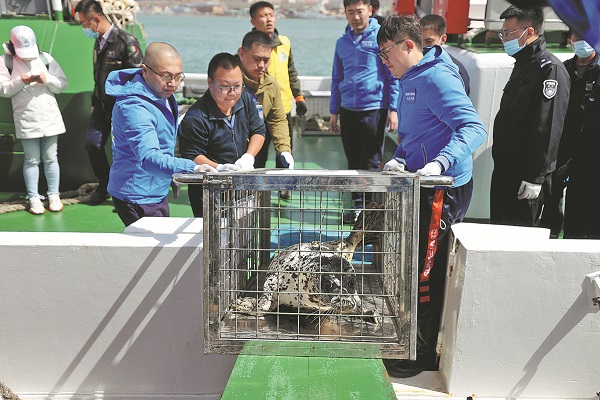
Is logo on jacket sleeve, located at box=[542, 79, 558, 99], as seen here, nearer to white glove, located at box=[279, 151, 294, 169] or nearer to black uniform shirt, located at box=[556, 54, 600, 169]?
black uniform shirt, located at box=[556, 54, 600, 169]

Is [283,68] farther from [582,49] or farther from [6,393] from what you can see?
[6,393]

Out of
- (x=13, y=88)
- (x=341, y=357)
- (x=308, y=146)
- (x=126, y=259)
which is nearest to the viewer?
(x=341, y=357)

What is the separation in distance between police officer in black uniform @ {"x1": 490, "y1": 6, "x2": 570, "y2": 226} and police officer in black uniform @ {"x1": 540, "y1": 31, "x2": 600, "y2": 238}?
0.52 m

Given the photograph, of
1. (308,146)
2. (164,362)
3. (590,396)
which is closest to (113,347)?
(164,362)

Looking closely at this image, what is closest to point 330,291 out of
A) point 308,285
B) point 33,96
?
point 308,285

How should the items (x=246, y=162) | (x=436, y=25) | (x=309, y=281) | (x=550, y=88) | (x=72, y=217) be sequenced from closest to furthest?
(x=309, y=281) < (x=246, y=162) < (x=550, y=88) < (x=436, y=25) < (x=72, y=217)

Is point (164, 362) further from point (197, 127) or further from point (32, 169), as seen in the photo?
point (32, 169)

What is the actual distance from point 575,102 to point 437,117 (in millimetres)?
2175

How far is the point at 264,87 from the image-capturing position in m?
5.18

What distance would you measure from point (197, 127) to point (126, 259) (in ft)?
3.94

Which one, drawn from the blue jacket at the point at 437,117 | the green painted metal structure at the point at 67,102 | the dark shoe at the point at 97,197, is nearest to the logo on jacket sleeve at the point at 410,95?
the blue jacket at the point at 437,117

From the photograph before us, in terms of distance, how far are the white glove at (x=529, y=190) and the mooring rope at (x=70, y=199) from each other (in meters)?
4.43

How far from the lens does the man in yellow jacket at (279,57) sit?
5996 mm

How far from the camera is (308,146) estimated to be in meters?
9.20
